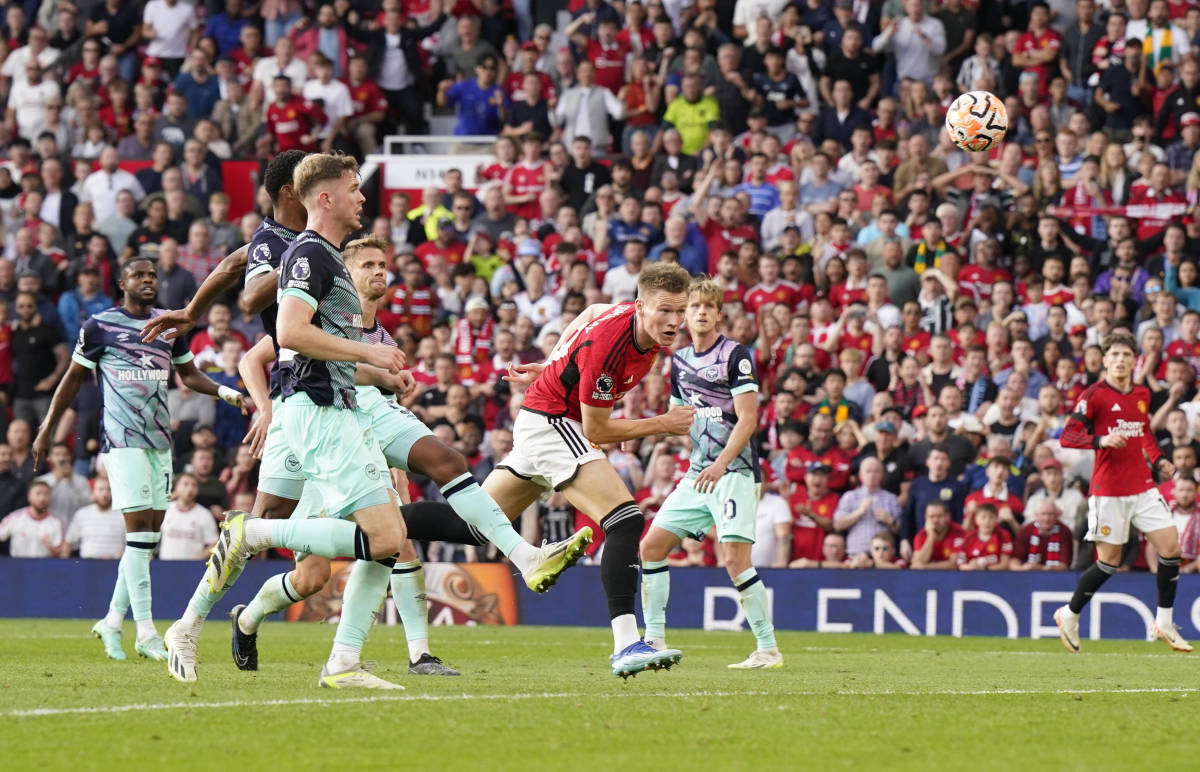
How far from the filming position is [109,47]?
85.1ft

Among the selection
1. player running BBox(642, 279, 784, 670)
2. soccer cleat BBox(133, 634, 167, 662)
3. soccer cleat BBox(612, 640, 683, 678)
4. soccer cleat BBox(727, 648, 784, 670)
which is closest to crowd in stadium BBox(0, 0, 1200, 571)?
player running BBox(642, 279, 784, 670)

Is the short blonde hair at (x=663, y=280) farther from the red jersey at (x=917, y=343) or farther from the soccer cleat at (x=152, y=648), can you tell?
the red jersey at (x=917, y=343)

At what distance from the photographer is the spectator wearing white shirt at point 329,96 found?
24.3 metres

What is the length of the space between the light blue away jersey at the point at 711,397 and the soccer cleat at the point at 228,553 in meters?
3.91

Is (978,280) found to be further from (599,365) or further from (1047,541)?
(599,365)

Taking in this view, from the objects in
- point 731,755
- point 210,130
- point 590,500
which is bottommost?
point 731,755

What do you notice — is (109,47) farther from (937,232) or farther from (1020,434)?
(1020,434)

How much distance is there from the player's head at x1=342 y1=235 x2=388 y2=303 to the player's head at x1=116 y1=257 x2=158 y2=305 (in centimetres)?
256

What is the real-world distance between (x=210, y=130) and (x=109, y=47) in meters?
3.29

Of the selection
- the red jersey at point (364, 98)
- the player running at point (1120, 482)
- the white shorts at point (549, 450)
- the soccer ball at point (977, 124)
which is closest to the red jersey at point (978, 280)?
the soccer ball at point (977, 124)

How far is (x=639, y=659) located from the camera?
339 inches

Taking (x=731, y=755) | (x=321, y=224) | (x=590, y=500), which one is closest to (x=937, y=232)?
(x=590, y=500)

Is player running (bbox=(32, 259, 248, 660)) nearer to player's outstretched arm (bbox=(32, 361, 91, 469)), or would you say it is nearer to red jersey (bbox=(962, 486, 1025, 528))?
player's outstretched arm (bbox=(32, 361, 91, 469))

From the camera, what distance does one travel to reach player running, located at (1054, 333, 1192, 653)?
1383 centimetres
